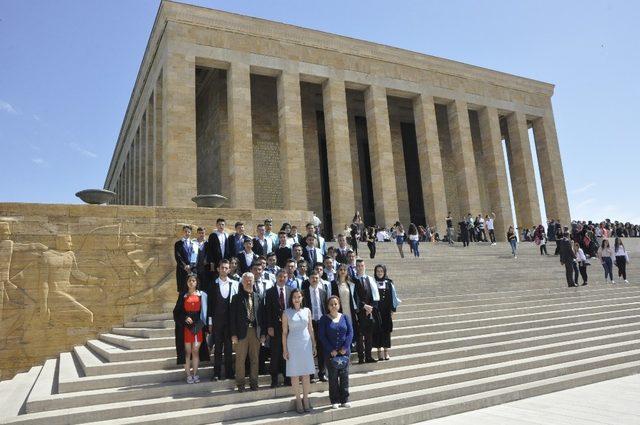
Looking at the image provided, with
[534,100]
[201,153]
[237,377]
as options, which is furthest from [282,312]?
[534,100]

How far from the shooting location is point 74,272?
9.59 metres

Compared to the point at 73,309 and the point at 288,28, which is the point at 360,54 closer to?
the point at 288,28

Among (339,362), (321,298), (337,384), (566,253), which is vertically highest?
(566,253)

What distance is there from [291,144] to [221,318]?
15.9m

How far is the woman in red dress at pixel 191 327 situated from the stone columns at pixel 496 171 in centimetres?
2272

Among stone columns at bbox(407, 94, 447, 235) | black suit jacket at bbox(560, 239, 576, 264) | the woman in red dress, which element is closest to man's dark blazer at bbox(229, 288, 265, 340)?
the woman in red dress

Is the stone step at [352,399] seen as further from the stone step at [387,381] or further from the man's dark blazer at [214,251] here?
the man's dark blazer at [214,251]

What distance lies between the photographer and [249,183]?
20.2 m

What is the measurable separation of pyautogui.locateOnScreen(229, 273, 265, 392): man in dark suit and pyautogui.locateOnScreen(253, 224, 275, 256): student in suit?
220 centimetres

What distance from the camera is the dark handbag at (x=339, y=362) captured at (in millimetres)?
5449

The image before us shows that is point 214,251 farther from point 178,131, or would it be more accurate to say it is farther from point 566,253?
point 178,131

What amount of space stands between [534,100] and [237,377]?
29.2 m

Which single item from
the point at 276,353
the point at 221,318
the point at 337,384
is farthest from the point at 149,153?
the point at 337,384

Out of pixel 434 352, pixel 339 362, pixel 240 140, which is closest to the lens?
pixel 339 362
